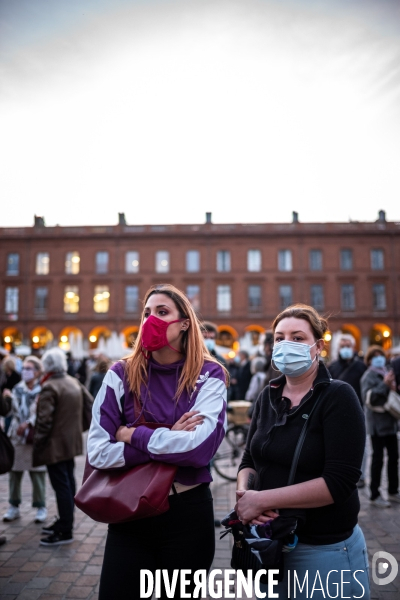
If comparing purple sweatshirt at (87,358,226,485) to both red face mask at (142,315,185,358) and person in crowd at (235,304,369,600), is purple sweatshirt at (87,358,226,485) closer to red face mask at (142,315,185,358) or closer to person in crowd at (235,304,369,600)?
red face mask at (142,315,185,358)

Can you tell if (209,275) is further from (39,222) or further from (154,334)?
(154,334)

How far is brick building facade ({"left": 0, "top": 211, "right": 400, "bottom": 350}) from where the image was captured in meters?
39.7

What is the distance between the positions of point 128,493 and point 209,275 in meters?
38.3

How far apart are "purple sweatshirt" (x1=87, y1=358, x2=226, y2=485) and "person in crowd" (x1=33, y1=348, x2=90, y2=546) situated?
9.54 ft

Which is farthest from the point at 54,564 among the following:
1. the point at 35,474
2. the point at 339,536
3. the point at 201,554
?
the point at 339,536

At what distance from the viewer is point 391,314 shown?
3906 cm

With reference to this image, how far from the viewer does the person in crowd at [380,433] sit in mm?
6148

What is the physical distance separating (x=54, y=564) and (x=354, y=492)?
133 inches

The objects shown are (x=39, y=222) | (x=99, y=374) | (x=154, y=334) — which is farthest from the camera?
(x=39, y=222)

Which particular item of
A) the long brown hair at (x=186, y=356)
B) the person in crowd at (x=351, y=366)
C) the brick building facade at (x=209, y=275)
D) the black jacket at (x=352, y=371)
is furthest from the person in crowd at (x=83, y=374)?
the brick building facade at (x=209, y=275)

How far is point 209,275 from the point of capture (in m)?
40.2

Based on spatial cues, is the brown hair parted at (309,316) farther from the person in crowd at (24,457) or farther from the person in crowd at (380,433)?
the person in crowd at (380,433)

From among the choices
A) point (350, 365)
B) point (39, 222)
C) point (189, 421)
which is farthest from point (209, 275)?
point (189, 421)

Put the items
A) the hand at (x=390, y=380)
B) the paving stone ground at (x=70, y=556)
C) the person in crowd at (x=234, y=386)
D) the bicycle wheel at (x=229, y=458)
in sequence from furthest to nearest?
the person in crowd at (x=234, y=386)
the bicycle wheel at (x=229, y=458)
the hand at (x=390, y=380)
the paving stone ground at (x=70, y=556)
